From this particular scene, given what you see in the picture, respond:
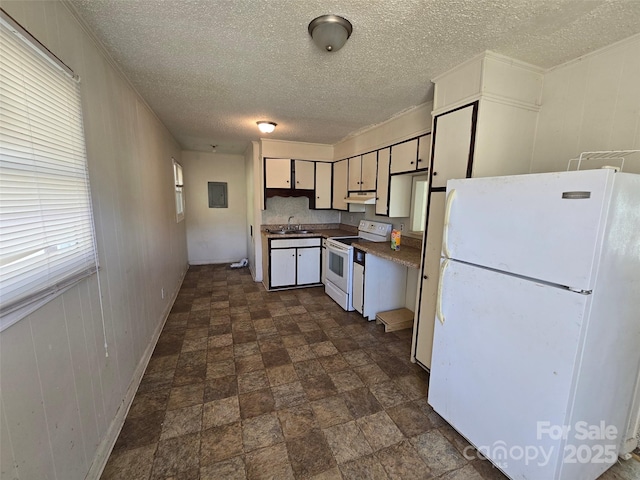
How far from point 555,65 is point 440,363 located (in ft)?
7.21

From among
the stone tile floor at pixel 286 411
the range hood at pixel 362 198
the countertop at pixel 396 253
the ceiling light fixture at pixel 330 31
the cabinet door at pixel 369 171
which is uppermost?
the ceiling light fixture at pixel 330 31

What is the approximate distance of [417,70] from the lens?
200 centimetres

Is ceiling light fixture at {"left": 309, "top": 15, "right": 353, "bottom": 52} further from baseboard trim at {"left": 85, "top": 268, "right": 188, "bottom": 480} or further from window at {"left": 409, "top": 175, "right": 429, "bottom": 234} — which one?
baseboard trim at {"left": 85, "top": 268, "right": 188, "bottom": 480}

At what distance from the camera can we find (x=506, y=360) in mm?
1409

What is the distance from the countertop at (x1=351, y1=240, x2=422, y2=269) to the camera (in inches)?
99.5

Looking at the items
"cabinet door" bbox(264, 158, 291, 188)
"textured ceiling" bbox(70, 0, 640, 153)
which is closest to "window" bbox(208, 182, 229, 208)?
"cabinet door" bbox(264, 158, 291, 188)

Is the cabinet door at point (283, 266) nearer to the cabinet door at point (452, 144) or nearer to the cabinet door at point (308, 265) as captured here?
the cabinet door at point (308, 265)

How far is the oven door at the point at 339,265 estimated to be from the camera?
3549mm

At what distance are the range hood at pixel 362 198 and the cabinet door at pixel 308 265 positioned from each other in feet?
3.30

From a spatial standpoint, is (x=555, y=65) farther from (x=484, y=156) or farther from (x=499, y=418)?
(x=499, y=418)

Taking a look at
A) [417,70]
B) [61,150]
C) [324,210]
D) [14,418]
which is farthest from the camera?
[324,210]

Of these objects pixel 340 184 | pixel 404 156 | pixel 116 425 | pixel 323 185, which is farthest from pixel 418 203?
pixel 116 425

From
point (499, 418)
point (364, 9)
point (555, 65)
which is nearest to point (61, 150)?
point (364, 9)

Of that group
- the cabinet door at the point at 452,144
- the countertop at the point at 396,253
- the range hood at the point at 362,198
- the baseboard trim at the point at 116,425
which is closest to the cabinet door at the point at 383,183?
the range hood at the point at 362,198
